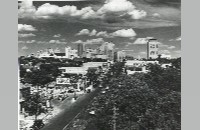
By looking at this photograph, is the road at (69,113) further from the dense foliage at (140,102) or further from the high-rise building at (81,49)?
the high-rise building at (81,49)

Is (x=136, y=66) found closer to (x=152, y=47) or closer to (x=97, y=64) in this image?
(x=152, y=47)

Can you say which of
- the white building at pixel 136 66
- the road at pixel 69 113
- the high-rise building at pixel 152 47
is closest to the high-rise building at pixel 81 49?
the road at pixel 69 113

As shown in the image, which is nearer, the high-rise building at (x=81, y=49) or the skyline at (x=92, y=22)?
the skyline at (x=92, y=22)

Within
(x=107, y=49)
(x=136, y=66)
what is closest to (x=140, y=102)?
(x=136, y=66)

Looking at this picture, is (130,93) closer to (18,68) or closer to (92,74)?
(92,74)

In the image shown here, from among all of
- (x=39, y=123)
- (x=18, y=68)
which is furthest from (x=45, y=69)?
(x=39, y=123)

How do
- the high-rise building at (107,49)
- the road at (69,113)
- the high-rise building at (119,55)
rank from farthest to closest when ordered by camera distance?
the high-rise building at (119,55) < the high-rise building at (107,49) < the road at (69,113)

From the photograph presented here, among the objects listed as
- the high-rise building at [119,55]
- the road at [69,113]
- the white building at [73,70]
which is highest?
the high-rise building at [119,55]
